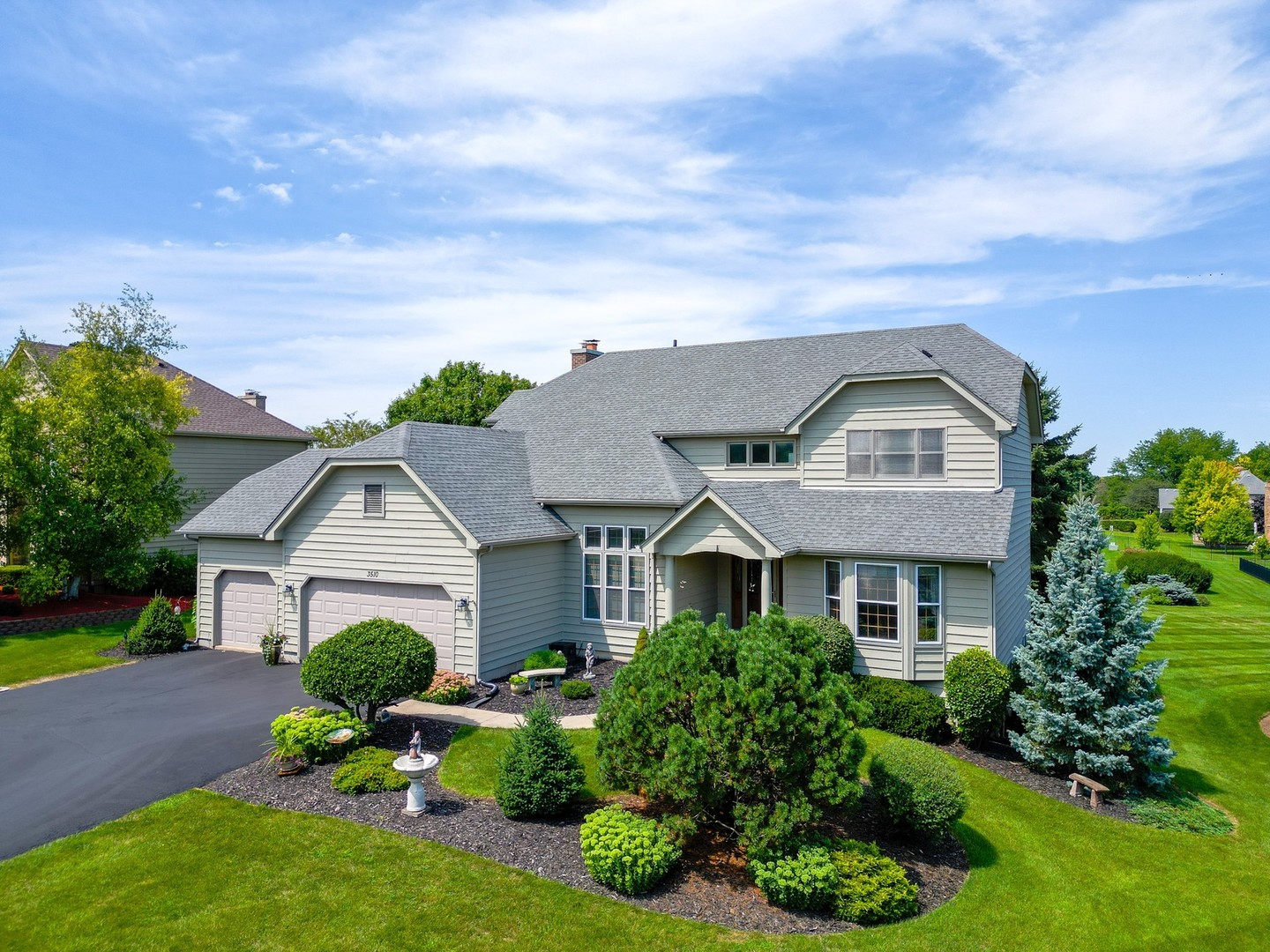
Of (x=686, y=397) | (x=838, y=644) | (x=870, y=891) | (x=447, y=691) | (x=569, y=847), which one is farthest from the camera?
(x=686, y=397)

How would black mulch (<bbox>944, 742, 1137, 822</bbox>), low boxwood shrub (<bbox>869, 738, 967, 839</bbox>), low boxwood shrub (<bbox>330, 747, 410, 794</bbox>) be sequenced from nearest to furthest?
low boxwood shrub (<bbox>869, 738, 967, 839</bbox>) < low boxwood shrub (<bbox>330, 747, 410, 794</bbox>) < black mulch (<bbox>944, 742, 1137, 822</bbox>)

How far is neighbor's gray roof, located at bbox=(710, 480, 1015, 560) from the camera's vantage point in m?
16.9

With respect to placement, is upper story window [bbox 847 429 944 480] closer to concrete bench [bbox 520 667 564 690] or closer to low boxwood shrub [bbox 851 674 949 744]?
low boxwood shrub [bbox 851 674 949 744]

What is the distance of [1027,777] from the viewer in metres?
14.9

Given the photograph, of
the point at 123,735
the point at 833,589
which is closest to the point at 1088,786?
the point at 833,589

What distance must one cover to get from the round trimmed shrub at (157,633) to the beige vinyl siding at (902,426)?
1849 centimetres

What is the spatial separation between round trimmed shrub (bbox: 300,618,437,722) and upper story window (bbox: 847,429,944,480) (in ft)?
38.8

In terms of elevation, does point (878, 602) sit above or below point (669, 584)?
below

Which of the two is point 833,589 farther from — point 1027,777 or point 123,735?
point 123,735

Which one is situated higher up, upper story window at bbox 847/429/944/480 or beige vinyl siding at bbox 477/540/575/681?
upper story window at bbox 847/429/944/480

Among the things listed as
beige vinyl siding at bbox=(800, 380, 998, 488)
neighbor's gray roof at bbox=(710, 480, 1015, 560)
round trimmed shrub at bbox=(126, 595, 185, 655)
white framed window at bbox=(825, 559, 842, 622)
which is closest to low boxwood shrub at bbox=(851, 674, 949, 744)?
white framed window at bbox=(825, 559, 842, 622)

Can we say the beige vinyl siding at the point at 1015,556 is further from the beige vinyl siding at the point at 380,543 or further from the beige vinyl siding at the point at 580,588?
the beige vinyl siding at the point at 380,543

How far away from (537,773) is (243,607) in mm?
14875

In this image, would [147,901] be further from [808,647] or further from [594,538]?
[594,538]
